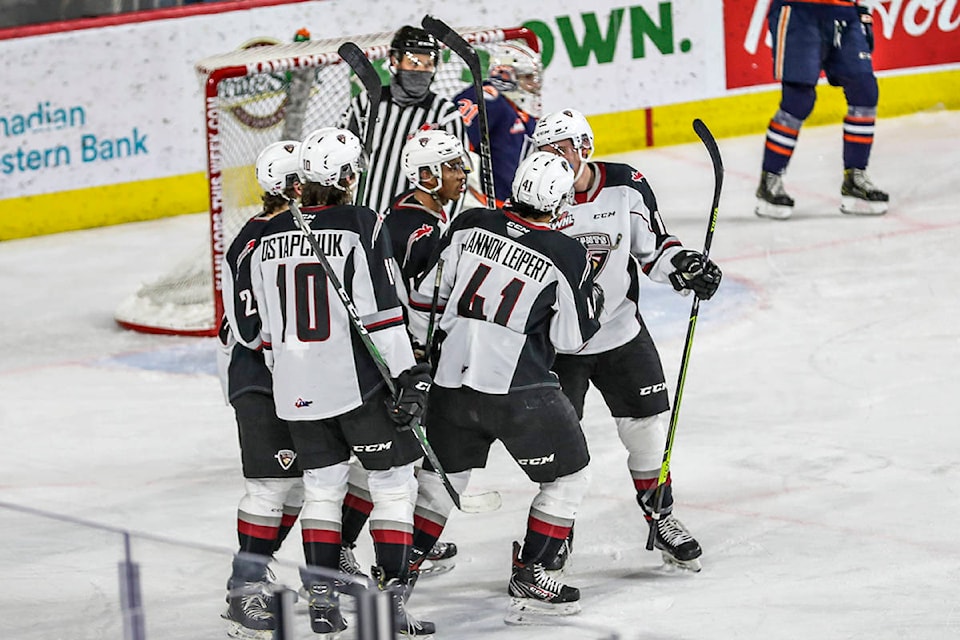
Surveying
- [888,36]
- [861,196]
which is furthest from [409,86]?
[888,36]

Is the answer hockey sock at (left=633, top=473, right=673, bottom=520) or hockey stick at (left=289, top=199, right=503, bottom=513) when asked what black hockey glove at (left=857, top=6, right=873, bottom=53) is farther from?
hockey stick at (left=289, top=199, right=503, bottom=513)

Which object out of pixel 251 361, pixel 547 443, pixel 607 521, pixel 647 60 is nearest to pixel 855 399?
pixel 607 521

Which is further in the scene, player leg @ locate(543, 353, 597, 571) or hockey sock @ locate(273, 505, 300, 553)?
player leg @ locate(543, 353, 597, 571)

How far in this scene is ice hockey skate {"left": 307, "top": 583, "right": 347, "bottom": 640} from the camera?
2.78 meters

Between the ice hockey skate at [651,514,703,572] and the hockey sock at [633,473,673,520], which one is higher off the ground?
the hockey sock at [633,473,673,520]

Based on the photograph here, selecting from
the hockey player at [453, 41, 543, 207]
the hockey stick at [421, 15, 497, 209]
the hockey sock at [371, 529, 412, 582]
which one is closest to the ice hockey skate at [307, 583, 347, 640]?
the hockey sock at [371, 529, 412, 582]

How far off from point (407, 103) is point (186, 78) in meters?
3.18

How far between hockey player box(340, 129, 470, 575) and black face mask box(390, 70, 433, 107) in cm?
135

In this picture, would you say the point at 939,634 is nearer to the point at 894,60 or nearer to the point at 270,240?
the point at 270,240

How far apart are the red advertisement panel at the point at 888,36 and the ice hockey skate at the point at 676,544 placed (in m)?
5.82

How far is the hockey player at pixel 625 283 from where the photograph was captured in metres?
4.63

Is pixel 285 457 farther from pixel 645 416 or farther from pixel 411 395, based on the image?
pixel 645 416

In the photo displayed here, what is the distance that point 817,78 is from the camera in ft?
28.7

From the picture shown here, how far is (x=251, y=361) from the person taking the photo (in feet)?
14.3
